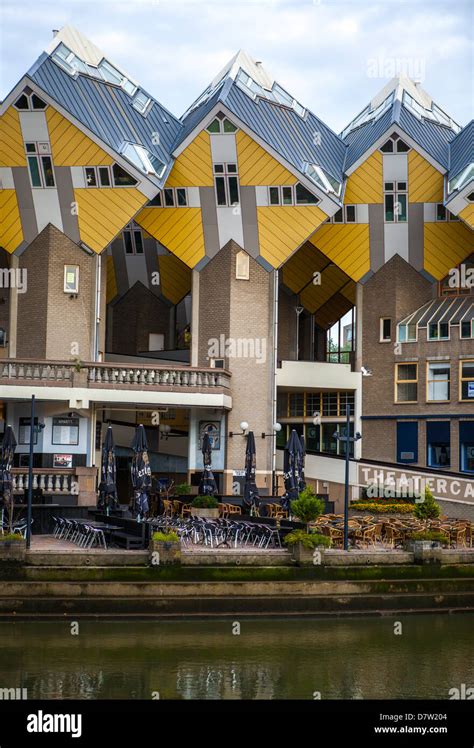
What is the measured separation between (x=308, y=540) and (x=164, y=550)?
4020 millimetres

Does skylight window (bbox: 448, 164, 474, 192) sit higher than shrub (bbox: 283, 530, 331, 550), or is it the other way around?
skylight window (bbox: 448, 164, 474, 192)

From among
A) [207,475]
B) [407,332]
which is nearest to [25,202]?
[207,475]

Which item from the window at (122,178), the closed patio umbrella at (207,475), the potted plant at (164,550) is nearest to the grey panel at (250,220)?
the window at (122,178)

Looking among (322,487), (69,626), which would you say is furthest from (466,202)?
(69,626)

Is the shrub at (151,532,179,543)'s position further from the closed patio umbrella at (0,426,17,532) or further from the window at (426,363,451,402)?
the window at (426,363,451,402)

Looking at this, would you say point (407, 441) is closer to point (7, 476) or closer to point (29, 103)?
point (29, 103)

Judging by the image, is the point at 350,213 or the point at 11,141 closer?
the point at 11,141

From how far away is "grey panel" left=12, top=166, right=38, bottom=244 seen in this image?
46.7 metres

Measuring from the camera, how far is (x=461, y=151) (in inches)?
1993

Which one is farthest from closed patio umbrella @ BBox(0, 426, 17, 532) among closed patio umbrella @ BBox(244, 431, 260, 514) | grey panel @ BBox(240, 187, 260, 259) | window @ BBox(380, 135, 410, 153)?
window @ BBox(380, 135, 410, 153)

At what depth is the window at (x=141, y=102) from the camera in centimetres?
5008

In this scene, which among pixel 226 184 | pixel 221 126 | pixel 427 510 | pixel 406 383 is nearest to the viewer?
pixel 427 510

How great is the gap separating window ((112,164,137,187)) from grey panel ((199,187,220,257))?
3549mm
